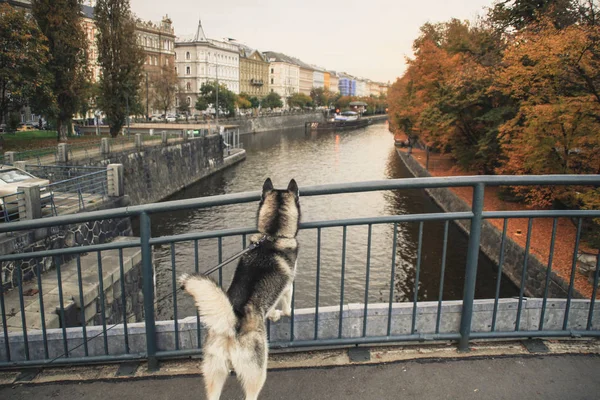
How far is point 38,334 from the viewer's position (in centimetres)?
412

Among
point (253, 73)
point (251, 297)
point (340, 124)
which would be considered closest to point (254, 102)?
point (340, 124)

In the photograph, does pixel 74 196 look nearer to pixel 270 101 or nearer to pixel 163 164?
pixel 163 164

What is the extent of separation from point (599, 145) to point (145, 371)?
16250 millimetres

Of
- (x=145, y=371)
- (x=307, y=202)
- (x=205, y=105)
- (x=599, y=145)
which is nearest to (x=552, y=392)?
(x=145, y=371)

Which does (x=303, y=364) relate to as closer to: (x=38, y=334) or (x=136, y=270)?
(x=38, y=334)

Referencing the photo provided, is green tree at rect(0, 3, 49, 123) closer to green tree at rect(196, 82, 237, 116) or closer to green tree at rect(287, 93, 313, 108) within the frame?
green tree at rect(196, 82, 237, 116)

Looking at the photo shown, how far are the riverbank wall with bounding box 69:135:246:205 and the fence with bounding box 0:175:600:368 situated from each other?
82.7ft

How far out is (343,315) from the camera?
402cm

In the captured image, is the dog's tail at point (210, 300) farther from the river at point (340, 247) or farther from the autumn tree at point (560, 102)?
the autumn tree at point (560, 102)

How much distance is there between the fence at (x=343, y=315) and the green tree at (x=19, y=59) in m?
30.0

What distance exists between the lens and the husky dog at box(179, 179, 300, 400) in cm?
280

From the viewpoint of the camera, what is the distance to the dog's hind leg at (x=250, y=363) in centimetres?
287

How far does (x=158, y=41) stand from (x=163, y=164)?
65967 millimetres

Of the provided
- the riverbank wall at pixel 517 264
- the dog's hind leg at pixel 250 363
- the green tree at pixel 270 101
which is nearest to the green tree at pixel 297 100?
the green tree at pixel 270 101
